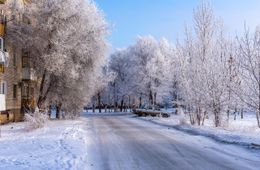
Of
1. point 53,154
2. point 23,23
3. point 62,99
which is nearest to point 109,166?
point 53,154

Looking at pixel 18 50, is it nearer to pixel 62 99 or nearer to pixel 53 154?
pixel 62 99

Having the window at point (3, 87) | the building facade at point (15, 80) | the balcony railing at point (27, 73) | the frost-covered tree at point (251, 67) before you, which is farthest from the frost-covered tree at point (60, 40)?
the frost-covered tree at point (251, 67)

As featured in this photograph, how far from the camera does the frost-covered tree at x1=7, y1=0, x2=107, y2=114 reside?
1448 inches

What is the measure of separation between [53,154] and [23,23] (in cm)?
2442

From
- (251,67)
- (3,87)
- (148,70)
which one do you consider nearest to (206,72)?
(251,67)

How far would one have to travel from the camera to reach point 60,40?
3666cm

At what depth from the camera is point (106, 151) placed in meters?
17.3

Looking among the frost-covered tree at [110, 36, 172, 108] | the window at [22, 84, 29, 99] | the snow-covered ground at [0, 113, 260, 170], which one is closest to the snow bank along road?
the snow-covered ground at [0, 113, 260, 170]

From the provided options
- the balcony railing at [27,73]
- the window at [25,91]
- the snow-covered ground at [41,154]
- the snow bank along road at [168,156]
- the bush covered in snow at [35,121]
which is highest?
the balcony railing at [27,73]

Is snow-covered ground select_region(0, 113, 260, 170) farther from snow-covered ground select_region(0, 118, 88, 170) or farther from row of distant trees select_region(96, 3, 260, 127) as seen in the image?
row of distant trees select_region(96, 3, 260, 127)

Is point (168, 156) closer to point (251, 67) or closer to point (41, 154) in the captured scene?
point (41, 154)

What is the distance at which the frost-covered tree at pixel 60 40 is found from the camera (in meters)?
36.8

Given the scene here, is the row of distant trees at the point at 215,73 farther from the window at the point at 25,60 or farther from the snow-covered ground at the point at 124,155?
the window at the point at 25,60

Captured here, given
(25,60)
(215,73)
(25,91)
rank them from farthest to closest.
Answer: (25,91) < (25,60) < (215,73)
